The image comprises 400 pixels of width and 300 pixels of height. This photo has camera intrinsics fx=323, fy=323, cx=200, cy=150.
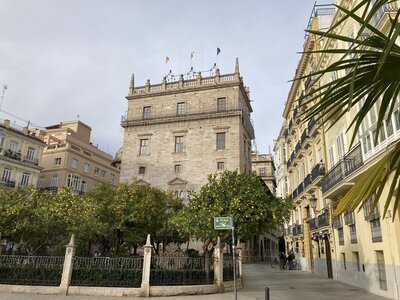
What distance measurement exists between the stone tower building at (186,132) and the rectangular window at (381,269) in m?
18.8

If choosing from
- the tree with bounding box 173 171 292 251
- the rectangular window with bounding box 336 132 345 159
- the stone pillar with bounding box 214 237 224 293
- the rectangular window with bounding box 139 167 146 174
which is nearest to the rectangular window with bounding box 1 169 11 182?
the rectangular window with bounding box 139 167 146 174

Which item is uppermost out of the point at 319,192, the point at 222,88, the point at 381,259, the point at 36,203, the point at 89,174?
the point at 222,88

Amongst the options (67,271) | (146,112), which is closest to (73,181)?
(146,112)

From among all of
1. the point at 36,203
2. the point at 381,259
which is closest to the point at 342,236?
the point at 381,259

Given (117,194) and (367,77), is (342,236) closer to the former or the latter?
(117,194)

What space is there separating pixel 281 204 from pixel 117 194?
28.6ft

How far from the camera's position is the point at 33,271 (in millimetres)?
13133

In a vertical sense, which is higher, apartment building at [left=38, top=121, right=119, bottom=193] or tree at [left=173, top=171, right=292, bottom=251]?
apartment building at [left=38, top=121, right=119, bottom=193]

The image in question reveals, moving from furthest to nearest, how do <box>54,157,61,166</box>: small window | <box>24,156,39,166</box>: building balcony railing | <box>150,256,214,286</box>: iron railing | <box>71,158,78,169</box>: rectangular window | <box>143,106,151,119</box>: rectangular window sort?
<box>71,158,78,169</box>: rectangular window < <box>54,157,61,166</box>: small window < <box>143,106,151,119</box>: rectangular window < <box>24,156,39,166</box>: building balcony railing < <box>150,256,214,286</box>: iron railing

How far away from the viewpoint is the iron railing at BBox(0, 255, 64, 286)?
42.4 ft

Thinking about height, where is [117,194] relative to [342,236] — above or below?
above

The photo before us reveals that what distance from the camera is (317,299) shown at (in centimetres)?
1191

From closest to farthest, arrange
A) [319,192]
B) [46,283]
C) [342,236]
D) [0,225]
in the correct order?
1. [46,283]
2. [0,225]
3. [342,236]
4. [319,192]

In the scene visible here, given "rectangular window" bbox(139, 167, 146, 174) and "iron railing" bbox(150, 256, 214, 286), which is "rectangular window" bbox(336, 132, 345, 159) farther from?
"rectangular window" bbox(139, 167, 146, 174)
